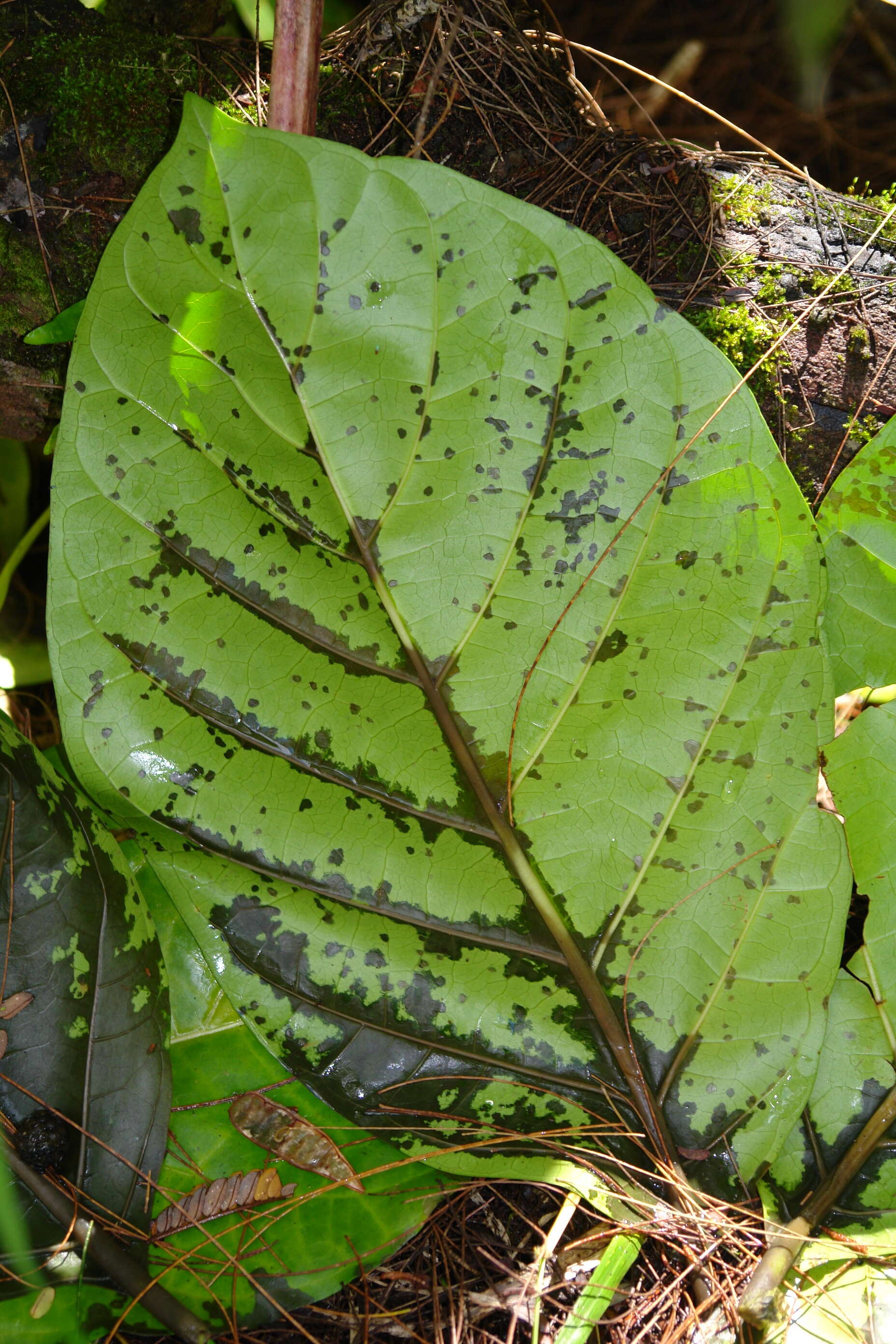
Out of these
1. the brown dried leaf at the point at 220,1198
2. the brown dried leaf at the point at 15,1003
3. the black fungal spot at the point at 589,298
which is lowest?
the brown dried leaf at the point at 220,1198

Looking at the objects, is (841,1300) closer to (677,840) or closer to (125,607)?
(677,840)

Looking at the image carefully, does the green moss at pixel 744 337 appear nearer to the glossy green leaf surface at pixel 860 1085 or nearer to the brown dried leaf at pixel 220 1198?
the glossy green leaf surface at pixel 860 1085

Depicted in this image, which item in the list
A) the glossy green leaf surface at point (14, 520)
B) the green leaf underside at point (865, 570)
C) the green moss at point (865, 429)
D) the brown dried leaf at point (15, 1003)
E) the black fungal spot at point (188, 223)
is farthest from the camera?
the glossy green leaf surface at point (14, 520)

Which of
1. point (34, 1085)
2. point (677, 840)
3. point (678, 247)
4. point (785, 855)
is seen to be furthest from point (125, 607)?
point (678, 247)

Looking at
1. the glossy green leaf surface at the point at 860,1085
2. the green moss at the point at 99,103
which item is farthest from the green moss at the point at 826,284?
the green moss at the point at 99,103

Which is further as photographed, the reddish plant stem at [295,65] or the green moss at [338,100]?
the green moss at [338,100]

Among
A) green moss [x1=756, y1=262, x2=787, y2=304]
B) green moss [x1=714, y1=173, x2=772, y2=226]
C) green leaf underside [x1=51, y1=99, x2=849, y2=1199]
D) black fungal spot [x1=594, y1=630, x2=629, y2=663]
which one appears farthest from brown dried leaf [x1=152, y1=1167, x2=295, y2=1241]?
green moss [x1=714, y1=173, x2=772, y2=226]

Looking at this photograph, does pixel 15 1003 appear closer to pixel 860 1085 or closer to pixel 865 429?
pixel 860 1085

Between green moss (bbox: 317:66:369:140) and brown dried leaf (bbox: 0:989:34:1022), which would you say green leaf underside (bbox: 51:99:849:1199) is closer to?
brown dried leaf (bbox: 0:989:34:1022)
